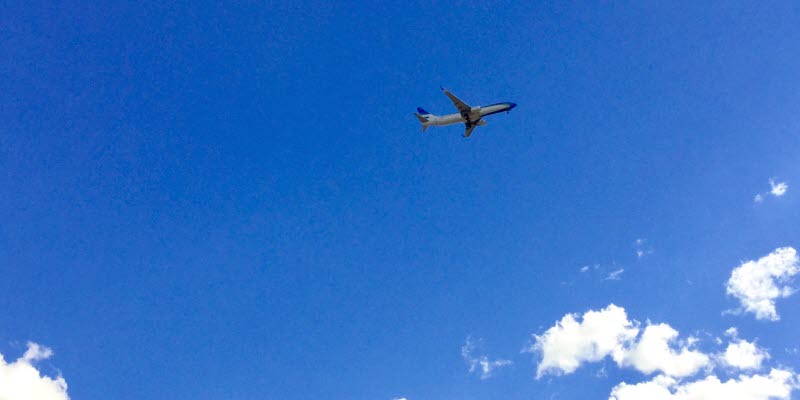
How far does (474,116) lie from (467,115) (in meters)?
1.77

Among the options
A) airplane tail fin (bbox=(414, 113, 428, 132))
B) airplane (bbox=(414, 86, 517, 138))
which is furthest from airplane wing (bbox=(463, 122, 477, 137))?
airplane tail fin (bbox=(414, 113, 428, 132))

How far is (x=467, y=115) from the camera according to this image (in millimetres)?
146500

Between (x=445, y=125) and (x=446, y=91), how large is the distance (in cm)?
1139

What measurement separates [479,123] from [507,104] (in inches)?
350

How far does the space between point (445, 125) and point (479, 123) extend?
8.71 metres

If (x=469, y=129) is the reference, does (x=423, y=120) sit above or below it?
above

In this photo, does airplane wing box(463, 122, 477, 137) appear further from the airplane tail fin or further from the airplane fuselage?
the airplane tail fin

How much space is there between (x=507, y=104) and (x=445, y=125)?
53.5ft

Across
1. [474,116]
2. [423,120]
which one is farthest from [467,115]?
[423,120]

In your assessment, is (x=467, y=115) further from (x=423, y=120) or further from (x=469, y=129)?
(x=423, y=120)

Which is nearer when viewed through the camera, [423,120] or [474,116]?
[474,116]

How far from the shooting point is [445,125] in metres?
152

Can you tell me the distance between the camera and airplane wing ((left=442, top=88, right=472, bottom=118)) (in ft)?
469

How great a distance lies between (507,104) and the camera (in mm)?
150125
